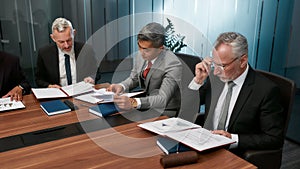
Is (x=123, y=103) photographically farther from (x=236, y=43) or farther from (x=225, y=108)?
(x=236, y=43)

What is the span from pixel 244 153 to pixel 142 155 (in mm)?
571

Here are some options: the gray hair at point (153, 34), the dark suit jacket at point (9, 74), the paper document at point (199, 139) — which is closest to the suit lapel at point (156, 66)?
the gray hair at point (153, 34)

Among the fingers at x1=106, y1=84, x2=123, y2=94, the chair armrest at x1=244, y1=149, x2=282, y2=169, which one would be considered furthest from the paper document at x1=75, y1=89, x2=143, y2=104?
the chair armrest at x1=244, y1=149, x2=282, y2=169

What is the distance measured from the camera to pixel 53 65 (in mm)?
2619

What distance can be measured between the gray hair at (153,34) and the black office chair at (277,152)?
2.59 ft

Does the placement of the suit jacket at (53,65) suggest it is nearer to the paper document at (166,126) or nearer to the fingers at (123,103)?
the fingers at (123,103)

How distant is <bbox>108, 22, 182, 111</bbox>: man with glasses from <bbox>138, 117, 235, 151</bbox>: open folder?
312mm

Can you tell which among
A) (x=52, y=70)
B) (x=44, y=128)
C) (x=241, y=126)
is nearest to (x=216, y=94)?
(x=241, y=126)

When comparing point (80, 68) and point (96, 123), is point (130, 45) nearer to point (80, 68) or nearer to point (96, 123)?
point (80, 68)

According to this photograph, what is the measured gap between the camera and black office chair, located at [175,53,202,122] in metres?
2.01

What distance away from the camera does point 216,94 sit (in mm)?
1787

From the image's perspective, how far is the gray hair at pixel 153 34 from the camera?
187 cm

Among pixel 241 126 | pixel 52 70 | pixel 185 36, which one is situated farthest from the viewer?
pixel 185 36

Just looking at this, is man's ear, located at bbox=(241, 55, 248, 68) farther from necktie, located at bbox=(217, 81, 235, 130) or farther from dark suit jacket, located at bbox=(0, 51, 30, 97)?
dark suit jacket, located at bbox=(0, 51, 30, 97)
